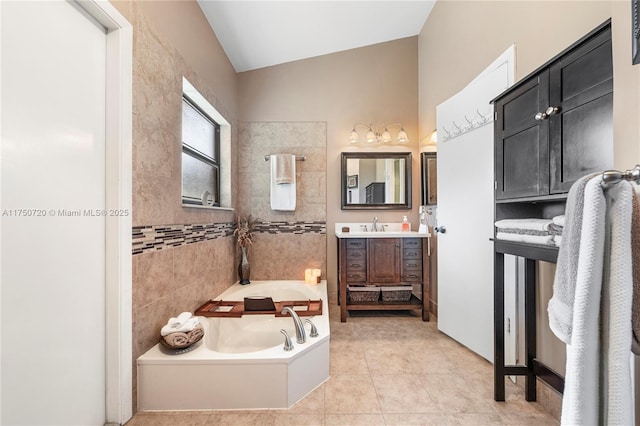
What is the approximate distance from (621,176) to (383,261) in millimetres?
2204

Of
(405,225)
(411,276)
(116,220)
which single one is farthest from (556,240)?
(405,225)

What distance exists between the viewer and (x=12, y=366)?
94 cm

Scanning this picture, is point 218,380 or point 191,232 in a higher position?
point 191,232

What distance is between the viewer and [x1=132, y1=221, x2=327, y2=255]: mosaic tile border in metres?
1.44

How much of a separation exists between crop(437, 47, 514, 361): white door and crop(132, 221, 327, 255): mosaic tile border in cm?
137

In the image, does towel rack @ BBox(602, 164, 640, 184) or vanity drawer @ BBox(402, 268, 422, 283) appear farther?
vanity drawer @ BBox(402, 268, 422, 283)

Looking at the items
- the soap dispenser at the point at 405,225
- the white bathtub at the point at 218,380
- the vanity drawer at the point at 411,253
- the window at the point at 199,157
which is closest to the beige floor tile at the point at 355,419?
the white bathtub at the point at 218,380

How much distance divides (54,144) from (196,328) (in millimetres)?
1121

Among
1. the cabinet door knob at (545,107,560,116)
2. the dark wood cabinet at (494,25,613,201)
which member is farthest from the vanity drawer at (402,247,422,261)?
the cabinet door knob at (545,107,560,116)

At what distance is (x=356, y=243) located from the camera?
2.72 meters

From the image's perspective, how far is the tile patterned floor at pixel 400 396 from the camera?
4.52 ft

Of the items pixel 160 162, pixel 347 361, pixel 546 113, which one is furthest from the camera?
pixel 347 361

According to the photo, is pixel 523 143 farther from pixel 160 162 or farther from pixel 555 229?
pixel 160 162

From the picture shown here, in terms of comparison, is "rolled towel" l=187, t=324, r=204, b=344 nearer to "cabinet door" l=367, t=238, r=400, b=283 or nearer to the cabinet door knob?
"cabinet door" l=367, t=238, r=400, b=283
